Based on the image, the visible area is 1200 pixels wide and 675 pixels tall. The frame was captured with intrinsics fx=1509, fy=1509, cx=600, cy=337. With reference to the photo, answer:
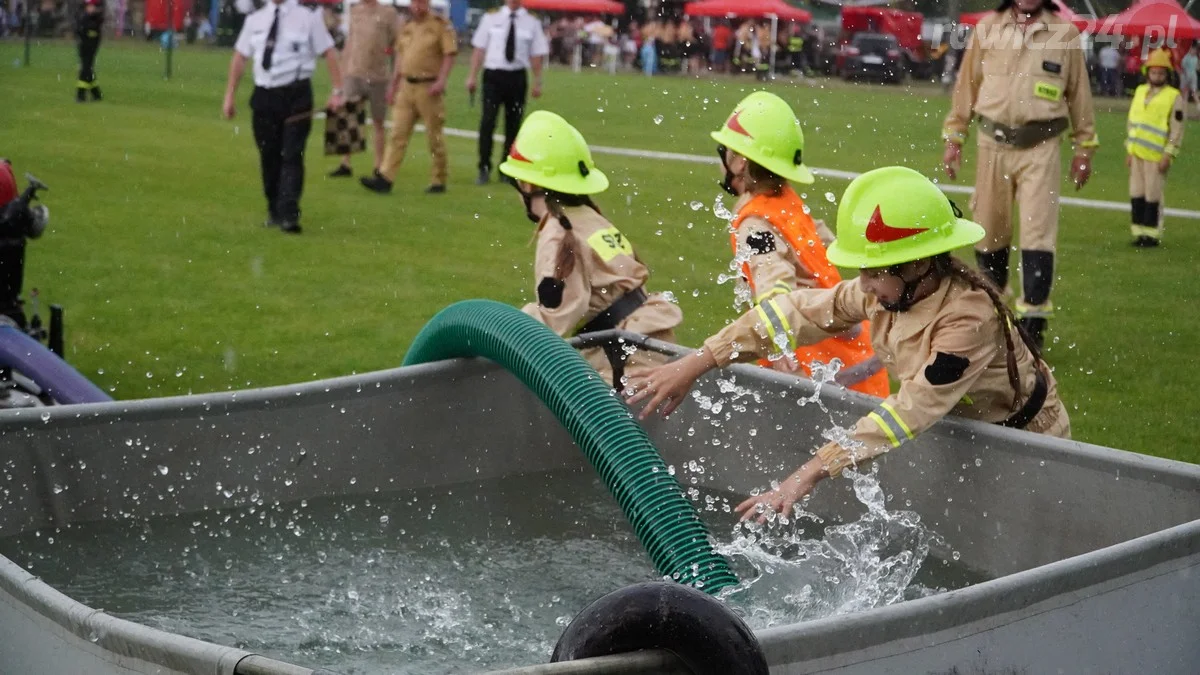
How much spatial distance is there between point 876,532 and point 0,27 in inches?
1448

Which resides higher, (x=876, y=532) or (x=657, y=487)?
(x=657, y=487)

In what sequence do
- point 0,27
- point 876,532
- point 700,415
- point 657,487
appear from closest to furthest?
1. point 657,487
2. point 876,532
3. point 700,415
4. point 0,27

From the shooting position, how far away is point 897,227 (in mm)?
4832

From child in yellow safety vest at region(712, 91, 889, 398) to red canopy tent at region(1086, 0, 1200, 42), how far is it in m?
20.1

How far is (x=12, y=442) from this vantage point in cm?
517

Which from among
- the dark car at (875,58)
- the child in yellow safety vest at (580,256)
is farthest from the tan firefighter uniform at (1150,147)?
the dark car at (875,58)

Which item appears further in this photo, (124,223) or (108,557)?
(124,223)

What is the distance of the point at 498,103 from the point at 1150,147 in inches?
280

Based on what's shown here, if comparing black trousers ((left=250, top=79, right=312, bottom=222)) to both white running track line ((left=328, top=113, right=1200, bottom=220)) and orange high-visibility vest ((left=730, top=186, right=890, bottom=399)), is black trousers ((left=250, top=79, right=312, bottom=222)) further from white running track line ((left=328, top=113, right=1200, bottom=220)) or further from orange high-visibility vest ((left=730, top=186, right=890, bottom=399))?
orange high-visibility vest ((left=730, top=186, right=890, bottom=399))

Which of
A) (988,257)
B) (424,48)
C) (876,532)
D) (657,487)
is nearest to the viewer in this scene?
(657,487)

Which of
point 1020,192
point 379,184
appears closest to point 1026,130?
point 1020,192

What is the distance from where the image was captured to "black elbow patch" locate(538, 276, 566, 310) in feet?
20.4

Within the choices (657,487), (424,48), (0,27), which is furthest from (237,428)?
(0,27)

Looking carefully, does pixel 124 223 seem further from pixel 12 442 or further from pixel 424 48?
pixel 12 442
